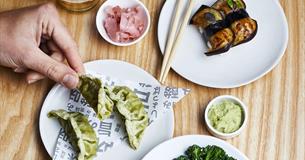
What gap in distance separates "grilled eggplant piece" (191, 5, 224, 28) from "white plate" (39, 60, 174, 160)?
0.31 m

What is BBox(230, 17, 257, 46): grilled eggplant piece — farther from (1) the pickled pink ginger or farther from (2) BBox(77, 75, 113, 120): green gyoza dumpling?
(2) BBox(77, 75, 113, 120): green gyoza dumpling

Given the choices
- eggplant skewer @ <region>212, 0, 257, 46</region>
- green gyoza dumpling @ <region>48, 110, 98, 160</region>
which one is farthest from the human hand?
eggplant skewer @ <region>212, 0, 257, 46</region>

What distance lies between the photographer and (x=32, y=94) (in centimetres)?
226

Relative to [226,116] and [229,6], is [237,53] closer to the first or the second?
[229,6]

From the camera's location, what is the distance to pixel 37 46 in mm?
2102

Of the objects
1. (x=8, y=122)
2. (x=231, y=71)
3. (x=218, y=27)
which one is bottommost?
(x=8, y=122)

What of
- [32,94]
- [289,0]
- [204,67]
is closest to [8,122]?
[32,94]

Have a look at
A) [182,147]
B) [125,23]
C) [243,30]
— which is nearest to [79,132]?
[182,147]

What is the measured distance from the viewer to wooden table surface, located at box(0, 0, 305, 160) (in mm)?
2184

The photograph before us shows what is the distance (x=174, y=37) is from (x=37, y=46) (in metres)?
0.54

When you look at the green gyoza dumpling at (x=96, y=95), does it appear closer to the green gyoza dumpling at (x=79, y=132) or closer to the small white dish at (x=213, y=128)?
the green gyoza dumpling at (x=79, y=132)

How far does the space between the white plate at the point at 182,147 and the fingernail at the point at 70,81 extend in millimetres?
370

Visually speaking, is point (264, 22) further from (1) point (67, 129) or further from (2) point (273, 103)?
(1) point (67, 129)

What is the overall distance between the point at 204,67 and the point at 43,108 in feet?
2.09
